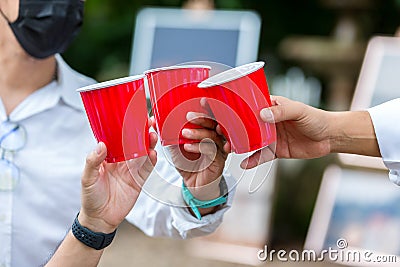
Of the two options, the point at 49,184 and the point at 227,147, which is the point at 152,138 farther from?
the point at 49,184

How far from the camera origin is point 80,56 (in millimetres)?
7980

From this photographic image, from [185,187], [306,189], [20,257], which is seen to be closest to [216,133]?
[185,187]

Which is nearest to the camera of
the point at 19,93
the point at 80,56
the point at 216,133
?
the point at 216,133

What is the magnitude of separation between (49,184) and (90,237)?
584 millimetres

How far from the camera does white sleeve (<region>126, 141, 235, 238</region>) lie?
74.7 inches

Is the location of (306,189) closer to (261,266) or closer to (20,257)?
(261,266)

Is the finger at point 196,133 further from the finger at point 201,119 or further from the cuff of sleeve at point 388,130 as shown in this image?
the cuff of sleeve at point 388,130

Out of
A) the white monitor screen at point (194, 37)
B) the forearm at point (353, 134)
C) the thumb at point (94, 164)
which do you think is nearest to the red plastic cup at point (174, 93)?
the thumb at point (94, 164)

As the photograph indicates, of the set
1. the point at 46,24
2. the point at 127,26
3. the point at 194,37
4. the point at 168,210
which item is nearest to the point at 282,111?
the point at 168,210

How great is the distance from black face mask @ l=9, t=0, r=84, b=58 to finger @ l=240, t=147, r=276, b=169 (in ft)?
3.08

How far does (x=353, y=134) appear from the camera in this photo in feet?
6.73

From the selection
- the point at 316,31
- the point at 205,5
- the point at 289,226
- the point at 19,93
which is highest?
the point at 19,93

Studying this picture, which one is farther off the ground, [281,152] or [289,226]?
[281,152]

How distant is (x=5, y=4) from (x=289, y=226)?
401 cm
